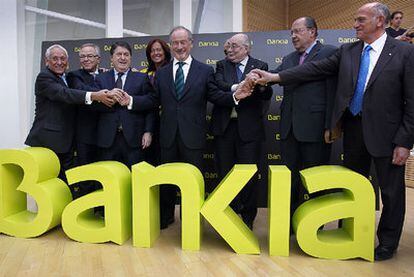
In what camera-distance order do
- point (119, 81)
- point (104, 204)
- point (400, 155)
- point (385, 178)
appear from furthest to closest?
point (119, 81), point (104, 204), point (385, 178), point (400, 155)

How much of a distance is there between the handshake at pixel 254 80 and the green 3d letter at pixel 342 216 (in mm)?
750

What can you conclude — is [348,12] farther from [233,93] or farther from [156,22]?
[233,93]

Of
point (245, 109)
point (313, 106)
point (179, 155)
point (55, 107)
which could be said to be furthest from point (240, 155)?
point (55, 107)

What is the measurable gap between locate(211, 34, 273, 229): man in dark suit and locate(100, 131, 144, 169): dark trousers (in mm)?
680

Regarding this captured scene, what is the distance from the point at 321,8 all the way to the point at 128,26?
13.0 ft

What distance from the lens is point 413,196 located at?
4.07 meters

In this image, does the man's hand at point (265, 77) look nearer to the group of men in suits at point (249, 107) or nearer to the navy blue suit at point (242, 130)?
the group of men in suits at point (249, 107)

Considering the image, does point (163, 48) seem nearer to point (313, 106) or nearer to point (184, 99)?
point (184, 99)

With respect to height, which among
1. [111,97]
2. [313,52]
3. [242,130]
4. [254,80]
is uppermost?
[313,52]

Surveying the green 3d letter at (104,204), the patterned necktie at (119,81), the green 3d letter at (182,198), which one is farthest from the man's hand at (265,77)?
the green 3d letter at (104,204)

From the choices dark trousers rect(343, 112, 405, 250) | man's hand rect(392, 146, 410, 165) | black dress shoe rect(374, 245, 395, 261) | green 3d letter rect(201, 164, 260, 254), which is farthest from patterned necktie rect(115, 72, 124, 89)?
black dress shoe rect(374, 245, 395, 261)

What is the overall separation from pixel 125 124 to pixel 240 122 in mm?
927

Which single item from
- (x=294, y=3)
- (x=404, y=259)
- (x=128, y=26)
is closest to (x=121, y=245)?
(x=404, y=259)

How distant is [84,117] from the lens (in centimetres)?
294
